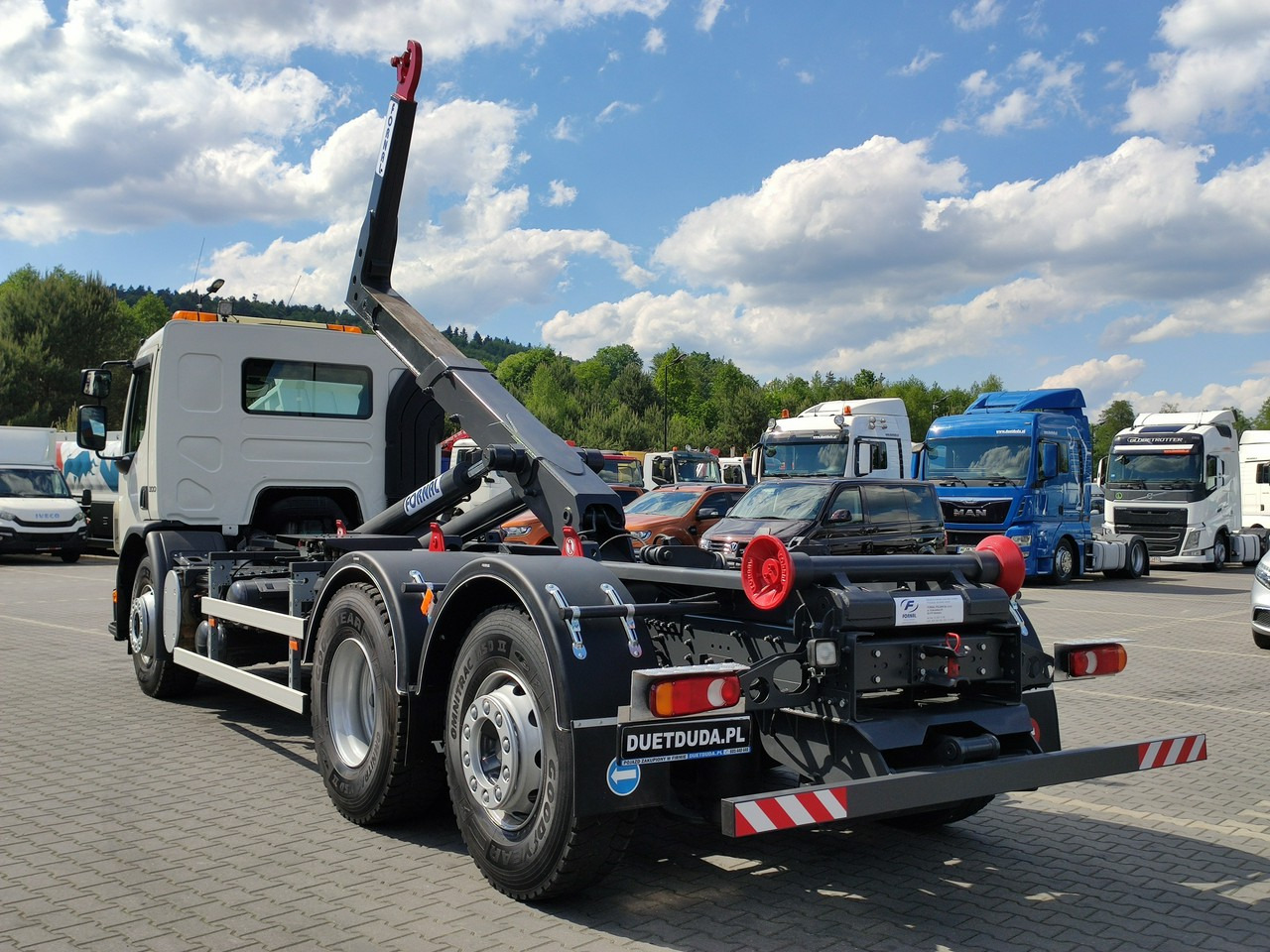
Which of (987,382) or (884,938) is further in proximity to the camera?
(987,382)

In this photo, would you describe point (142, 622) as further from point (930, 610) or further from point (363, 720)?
point (930, 610)

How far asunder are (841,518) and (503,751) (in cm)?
1175

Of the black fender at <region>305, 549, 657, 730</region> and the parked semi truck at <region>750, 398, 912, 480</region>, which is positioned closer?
the black fender at <region>305, 549, 657, 730</region>

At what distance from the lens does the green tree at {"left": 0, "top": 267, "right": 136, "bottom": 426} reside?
5431cm

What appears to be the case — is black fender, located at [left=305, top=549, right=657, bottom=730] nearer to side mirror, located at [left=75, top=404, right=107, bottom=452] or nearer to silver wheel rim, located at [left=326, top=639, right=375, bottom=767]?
silver wheel rim, located at [left=326, top=639, right=375, bottom=767]

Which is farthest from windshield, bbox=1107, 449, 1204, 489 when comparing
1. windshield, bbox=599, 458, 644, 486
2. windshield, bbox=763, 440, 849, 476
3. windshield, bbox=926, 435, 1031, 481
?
windshield, bbox=599, 458, 644, 486

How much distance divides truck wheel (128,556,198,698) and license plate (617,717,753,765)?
17.6ft

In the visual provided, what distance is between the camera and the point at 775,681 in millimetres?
4172

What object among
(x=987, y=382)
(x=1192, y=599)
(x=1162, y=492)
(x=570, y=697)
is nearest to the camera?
(x=570, y=697)

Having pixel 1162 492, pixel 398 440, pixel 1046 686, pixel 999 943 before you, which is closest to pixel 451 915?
pixel 999 943

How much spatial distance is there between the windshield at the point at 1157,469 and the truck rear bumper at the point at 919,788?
22.7m

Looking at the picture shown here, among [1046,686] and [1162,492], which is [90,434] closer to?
[1046,686]

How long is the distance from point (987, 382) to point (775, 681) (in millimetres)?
113584

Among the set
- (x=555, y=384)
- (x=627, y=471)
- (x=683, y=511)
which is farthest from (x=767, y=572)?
(x=555, y=384)
